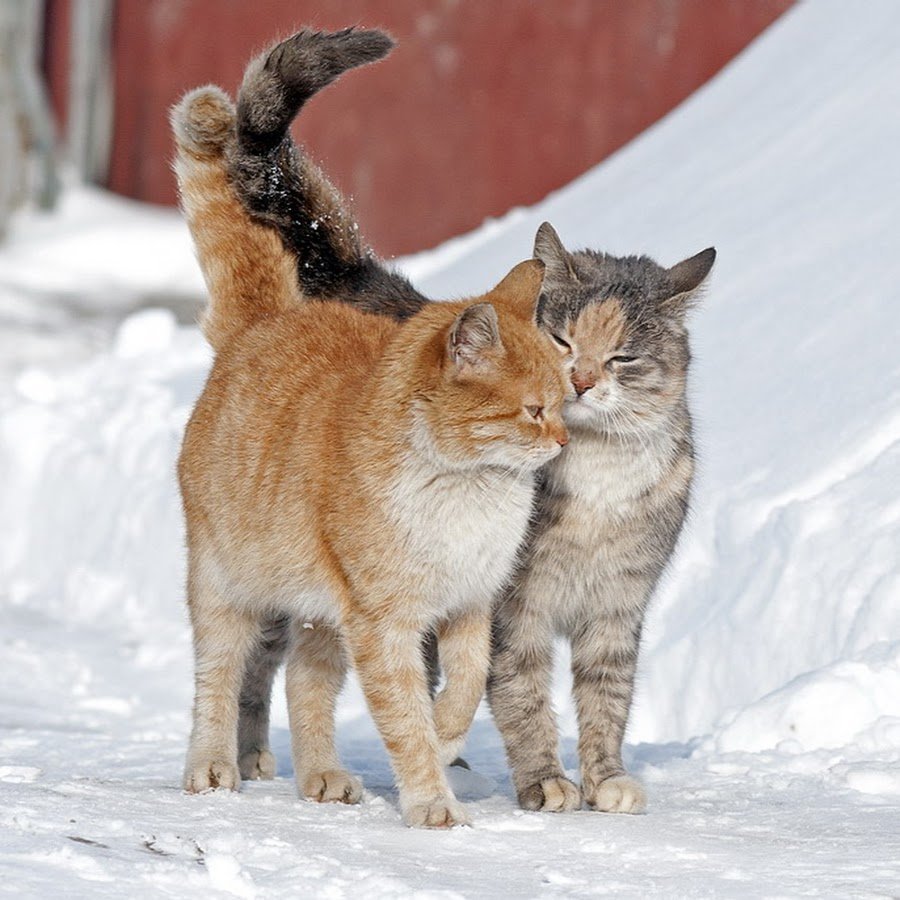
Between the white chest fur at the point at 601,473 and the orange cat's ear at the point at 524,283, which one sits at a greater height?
the orange cat's ear at the point at 524,283

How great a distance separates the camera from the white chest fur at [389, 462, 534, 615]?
3.70 metres

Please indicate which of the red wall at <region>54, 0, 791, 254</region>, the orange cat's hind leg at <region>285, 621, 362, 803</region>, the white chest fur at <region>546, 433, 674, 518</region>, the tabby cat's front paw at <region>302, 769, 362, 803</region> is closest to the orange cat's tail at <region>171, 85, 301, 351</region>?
the orange cat's hind leg at <region>285, 621, 362, 803</region>

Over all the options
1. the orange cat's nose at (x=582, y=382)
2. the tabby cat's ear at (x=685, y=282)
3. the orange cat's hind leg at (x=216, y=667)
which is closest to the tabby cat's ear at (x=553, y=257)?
the tabby cat's ear at (x=685, y=282)

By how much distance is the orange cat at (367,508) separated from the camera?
12.1 ft

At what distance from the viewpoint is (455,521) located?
3.70m

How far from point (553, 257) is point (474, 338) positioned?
72 cm

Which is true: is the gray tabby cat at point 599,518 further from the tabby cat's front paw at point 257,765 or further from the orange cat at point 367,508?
the tabby cat's front paw at point 257,765

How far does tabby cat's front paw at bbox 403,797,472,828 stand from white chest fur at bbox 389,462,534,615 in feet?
1.42

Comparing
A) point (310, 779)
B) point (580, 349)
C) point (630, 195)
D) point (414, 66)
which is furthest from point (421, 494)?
point (414, 66)

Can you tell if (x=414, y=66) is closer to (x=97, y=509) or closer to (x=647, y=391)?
(x=97, y=509)

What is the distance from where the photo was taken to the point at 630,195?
855 cm

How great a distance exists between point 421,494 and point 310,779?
863 mm

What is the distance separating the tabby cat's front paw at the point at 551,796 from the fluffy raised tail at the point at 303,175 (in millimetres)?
1394

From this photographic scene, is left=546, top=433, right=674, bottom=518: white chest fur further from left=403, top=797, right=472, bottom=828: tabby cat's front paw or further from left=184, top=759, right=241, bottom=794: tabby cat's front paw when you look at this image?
left=184, top=759, right=241, bottom=794: tabby cat's front paw
